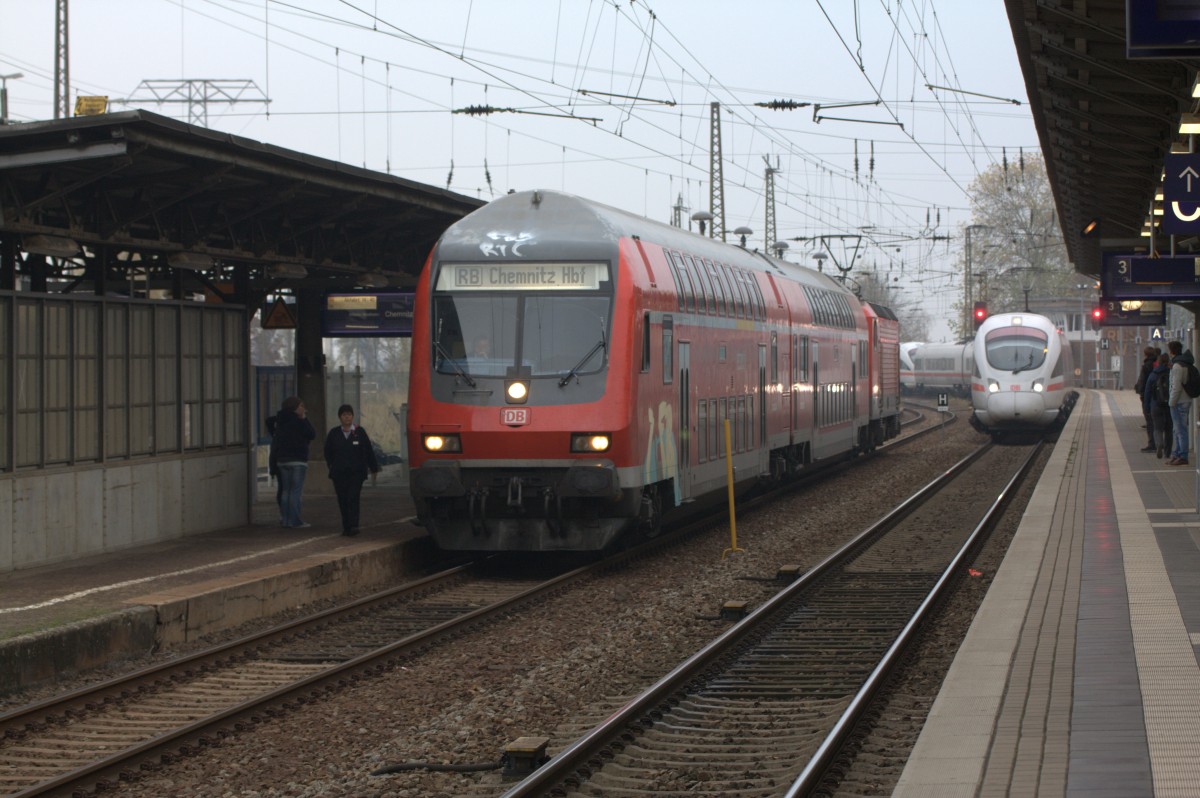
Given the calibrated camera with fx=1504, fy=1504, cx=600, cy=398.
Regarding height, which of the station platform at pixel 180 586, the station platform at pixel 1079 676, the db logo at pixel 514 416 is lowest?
the station platform at pixel 180 586

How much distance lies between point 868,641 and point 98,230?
8.38 m

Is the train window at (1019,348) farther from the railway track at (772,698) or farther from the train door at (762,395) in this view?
the railway track at (772,698)

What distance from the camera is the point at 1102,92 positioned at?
14281mm

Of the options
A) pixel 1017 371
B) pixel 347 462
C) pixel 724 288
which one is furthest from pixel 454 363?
pixel 1017 371

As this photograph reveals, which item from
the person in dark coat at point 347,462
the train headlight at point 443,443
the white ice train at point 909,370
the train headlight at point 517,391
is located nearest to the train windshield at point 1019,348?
the person in dark coat at point 347,462

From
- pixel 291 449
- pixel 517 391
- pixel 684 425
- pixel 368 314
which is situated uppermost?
pixel 368 314

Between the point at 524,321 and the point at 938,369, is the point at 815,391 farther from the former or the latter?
the point at 938,369

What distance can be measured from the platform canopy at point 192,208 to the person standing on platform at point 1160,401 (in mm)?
11591

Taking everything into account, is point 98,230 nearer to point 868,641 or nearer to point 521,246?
point 521,246

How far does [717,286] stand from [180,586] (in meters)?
8.64

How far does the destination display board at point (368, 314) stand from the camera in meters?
21.4

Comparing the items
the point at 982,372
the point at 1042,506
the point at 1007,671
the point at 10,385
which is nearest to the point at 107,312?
the point at 10,385

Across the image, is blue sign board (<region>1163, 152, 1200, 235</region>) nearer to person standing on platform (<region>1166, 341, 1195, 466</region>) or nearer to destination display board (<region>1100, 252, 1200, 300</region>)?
destination display board (<region>1100, 252, 1200, 300</region>)

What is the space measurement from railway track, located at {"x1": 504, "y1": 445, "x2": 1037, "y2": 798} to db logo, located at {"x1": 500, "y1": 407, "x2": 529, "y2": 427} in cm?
296
